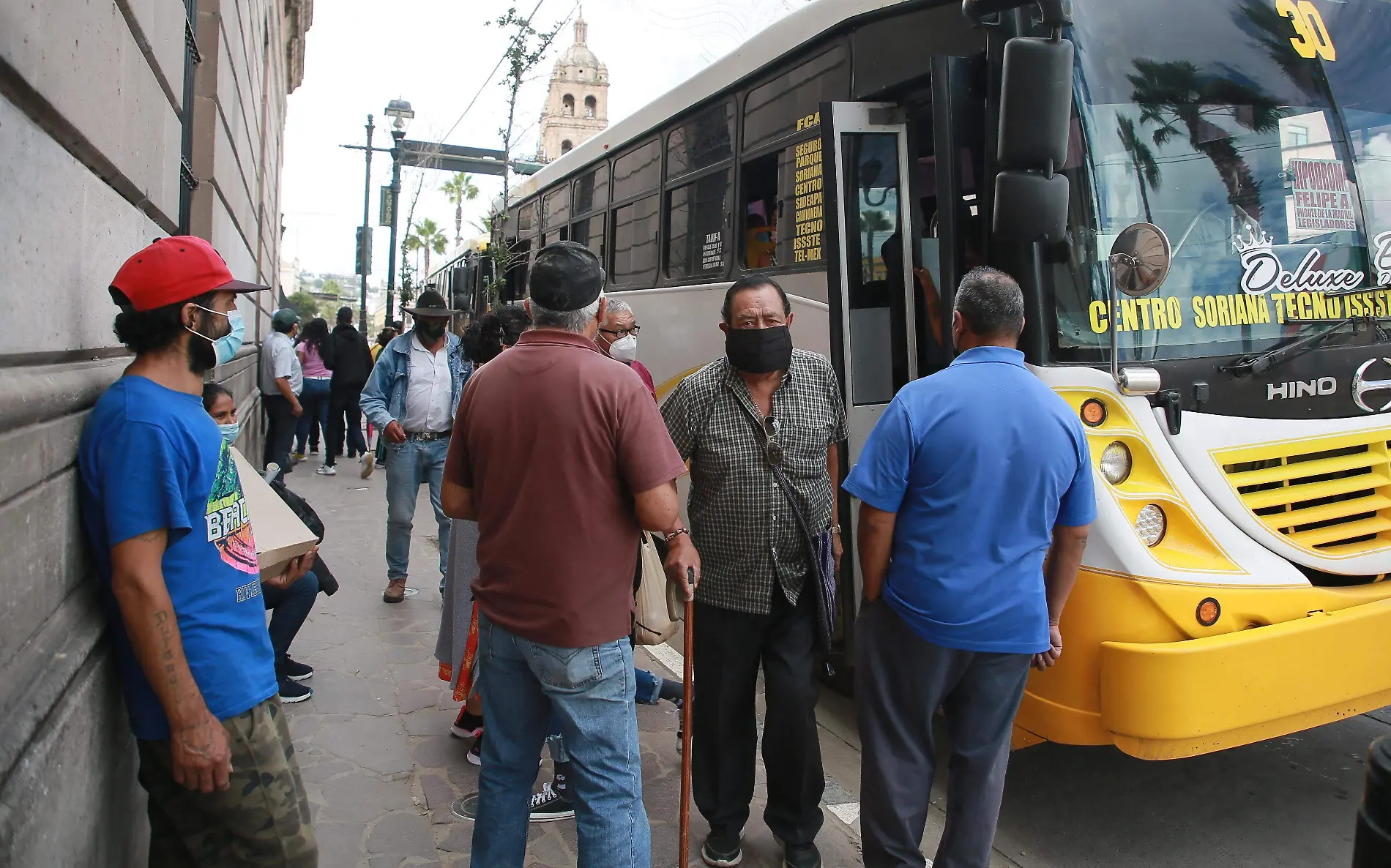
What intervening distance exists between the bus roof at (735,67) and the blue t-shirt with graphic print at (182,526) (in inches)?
141

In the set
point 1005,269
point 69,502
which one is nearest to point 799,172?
point 1005,269

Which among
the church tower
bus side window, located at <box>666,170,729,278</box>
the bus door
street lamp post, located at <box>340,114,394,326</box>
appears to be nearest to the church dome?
the church tower

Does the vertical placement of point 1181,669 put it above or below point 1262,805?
above

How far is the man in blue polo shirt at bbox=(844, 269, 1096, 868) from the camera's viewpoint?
2771mm

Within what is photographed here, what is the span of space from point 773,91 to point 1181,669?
3776 mm

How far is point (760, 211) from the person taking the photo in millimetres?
5781

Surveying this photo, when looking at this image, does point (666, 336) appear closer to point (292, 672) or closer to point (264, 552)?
point (292, 672)

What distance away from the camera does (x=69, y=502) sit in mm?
2137

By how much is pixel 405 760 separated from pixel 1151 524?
3.12m

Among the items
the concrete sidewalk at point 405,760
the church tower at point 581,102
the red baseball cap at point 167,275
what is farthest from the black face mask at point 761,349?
the church tower at point 581,102

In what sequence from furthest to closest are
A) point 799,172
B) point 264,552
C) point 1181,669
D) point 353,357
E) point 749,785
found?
point 353,357
point 799,172
point 749,785
point 1181,669
point 264,552

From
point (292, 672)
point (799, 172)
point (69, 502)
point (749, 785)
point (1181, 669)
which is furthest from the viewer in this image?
point (799, 172)

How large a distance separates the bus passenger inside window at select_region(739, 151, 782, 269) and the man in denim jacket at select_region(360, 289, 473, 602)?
1977 mm

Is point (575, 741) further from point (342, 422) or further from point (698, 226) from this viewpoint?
point (342, 422)
